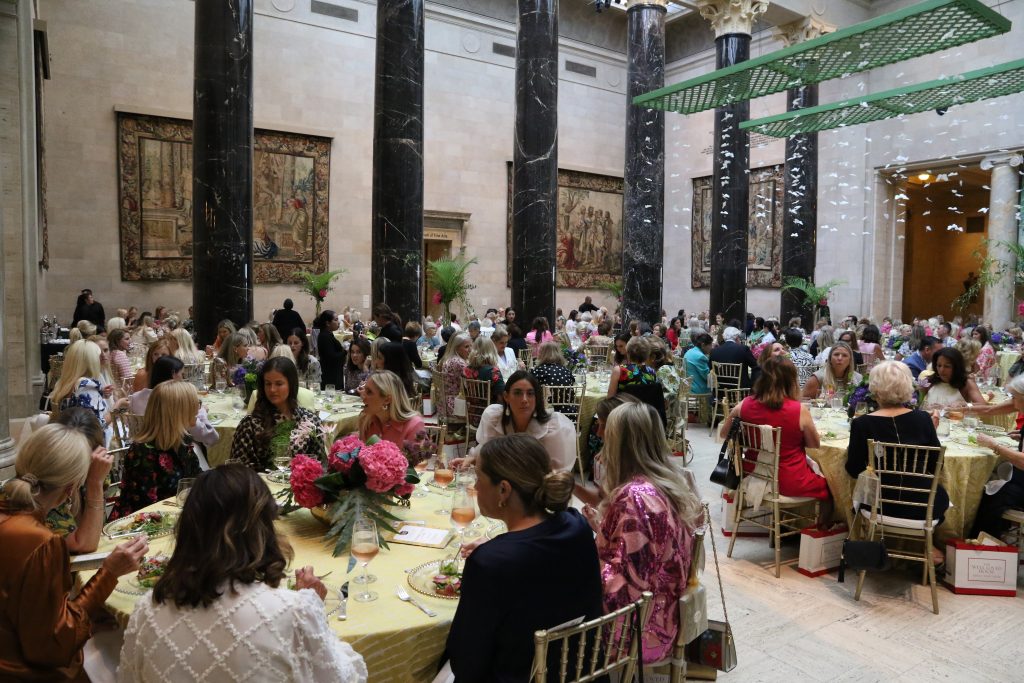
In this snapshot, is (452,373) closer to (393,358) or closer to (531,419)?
(393,358)

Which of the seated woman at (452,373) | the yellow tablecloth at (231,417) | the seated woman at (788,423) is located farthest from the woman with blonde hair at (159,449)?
the seated woman at (452,373)

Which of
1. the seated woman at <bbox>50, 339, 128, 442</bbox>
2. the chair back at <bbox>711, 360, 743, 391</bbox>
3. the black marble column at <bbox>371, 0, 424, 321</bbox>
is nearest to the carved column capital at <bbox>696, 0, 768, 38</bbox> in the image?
the black marble column at <bbox>371, 0, 424, 321</bbox>

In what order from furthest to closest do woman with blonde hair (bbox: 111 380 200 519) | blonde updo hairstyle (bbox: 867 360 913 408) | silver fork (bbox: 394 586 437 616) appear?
blonde updo hairstyle (bbox: 867 360 913 408)
woman with blonde hair (bbox: 111 380 200 519)
silver fork (bbox: 394 586 437 616)

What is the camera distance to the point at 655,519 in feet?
8.15

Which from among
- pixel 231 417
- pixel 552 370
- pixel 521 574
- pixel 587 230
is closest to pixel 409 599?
pixel 521 574

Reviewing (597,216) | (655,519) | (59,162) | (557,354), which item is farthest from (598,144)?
(655,519)

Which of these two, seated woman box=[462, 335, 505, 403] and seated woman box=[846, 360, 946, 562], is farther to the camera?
seated woman box=[462, 335, 505, 403]

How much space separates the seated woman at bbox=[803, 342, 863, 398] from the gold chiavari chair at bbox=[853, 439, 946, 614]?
2.19 meters

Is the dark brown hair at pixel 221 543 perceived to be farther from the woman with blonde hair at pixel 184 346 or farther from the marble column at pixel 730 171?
the marble column at pixel 730 171

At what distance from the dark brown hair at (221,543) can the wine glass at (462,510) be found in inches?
35.7

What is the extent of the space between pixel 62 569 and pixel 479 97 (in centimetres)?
1873

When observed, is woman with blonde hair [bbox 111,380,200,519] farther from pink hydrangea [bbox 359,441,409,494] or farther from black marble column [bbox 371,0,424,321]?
black marble column [bbox 371,0,424,321]

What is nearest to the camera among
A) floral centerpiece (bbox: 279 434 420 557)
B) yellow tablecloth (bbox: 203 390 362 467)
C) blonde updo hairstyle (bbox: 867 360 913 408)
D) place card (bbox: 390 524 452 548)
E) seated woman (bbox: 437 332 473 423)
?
floral centerpiece (bbox: 279 434 420 557)

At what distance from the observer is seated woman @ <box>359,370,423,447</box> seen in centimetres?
391
